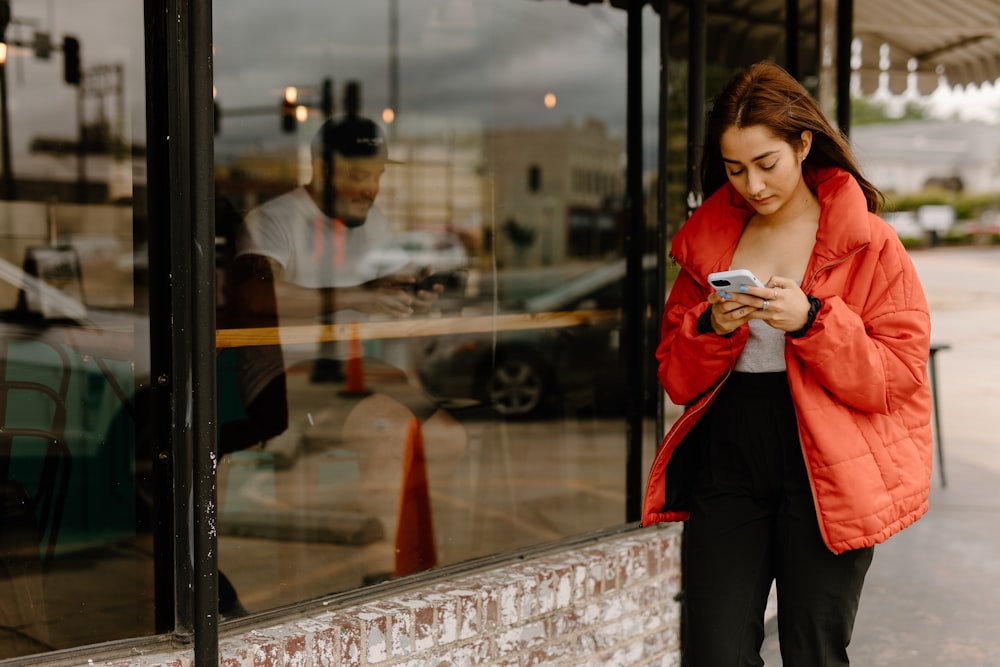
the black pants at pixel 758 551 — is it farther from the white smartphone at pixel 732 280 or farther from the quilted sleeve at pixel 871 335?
the white smartphone at pixel 732 280

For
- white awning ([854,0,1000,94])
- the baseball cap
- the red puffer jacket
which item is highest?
white awning ([854,0,1000,94])

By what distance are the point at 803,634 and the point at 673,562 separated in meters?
1.16

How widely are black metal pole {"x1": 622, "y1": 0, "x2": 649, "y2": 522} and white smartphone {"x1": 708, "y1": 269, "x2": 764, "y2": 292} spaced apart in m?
1.52

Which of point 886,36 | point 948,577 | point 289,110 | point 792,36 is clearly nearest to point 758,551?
point 948,577

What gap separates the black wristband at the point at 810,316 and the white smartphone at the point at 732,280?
0.13 m

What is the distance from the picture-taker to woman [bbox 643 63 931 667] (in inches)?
83.5

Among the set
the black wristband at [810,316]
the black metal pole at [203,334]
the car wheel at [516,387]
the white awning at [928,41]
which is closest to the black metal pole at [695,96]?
the black wristband at [810,316]

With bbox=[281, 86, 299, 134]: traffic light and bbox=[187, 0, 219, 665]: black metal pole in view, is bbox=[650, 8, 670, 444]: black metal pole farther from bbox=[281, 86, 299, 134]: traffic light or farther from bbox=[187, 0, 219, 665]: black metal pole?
bbox=[281, 86, 299, 134]: traffic light

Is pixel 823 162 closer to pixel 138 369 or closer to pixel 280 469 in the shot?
pixel 138 369

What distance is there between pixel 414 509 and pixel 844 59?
2723 mm

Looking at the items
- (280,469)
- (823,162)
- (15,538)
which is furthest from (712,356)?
(280,469)

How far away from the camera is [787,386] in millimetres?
2258

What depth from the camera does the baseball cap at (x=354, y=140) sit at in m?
4.48

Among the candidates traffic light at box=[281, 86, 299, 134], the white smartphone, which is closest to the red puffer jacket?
the white smartphone
